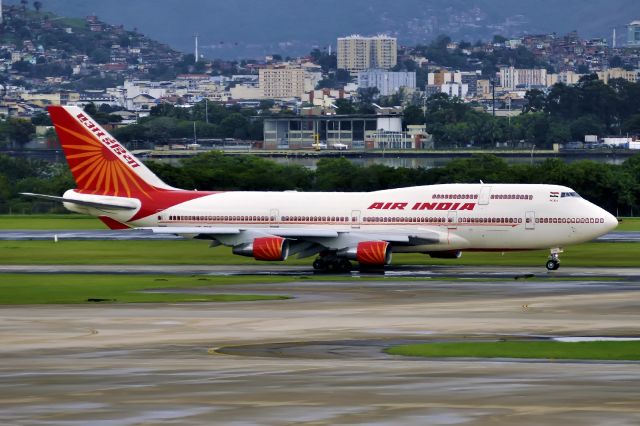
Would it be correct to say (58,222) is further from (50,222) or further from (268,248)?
(268,248)

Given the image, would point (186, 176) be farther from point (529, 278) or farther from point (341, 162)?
point (529, 278)

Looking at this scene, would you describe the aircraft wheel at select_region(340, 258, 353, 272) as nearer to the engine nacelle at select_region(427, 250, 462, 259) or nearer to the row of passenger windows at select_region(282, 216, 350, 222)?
the row of passenger windows at select_region(282, 216, 350, 222)

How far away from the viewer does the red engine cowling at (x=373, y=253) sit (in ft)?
240

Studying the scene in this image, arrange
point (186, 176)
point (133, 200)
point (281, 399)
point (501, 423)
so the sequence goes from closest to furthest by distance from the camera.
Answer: point (501, 423), point (281, 399), point (133, 200), point (186, 176)

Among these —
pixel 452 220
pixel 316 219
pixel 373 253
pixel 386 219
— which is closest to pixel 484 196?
pixel 452 220

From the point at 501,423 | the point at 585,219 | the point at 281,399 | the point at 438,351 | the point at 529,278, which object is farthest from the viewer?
the point at 585,219

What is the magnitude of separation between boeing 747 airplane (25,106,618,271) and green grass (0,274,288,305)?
A: 5.78m

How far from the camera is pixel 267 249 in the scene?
73562mm

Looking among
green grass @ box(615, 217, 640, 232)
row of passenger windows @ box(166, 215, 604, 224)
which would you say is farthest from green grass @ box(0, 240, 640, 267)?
green grass @ box(615, 217, 640, 232)

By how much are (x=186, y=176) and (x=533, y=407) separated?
97970 mm

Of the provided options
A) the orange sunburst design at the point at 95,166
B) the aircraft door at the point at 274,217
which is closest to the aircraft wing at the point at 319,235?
the aircraft door at the point at 274,217

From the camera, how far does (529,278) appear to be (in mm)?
68188

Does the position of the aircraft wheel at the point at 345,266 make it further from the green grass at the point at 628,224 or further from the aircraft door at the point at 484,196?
the green grass at the point at 628,224

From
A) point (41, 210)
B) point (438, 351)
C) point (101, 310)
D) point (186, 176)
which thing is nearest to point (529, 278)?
point (101, 310)
